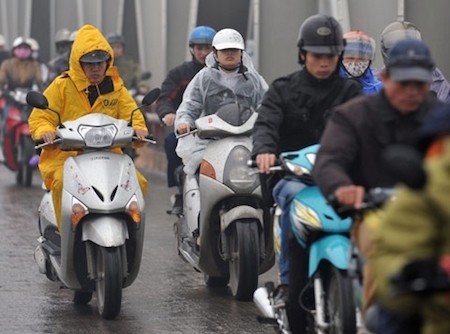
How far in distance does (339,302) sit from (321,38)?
1583 millimetres

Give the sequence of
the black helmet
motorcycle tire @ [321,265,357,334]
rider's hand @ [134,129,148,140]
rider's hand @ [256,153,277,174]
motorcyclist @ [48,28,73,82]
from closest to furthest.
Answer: motorcycle tire @ [321,265,357,334], rider's hand @ [256,153,277,174], the black helmet, rider's hand @ [134,129,148,140], motorcyclist @ [48,28,73,82]

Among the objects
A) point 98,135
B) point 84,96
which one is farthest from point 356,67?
point 98,135

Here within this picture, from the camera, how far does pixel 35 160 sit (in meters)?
18.3

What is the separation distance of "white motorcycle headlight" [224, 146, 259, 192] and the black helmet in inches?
81.3

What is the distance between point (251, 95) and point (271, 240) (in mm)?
1015

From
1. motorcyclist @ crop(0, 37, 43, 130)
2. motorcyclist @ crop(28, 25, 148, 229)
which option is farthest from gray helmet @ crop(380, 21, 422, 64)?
motorcyclist @ crop(0, 37, 43, 130)

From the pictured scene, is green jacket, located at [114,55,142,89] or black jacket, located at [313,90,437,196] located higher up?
black jacket, located at [313,90,437,196]

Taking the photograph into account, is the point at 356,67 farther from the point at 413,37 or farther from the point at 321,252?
the point at 321,252

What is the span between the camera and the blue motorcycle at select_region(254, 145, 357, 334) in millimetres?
6742

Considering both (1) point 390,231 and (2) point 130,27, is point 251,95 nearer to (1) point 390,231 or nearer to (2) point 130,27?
(1) point 390,231

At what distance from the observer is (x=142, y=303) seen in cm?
989

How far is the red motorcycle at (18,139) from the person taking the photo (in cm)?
1881

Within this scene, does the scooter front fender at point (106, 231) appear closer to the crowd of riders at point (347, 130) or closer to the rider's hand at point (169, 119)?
the crowd of riders at point (347, 130)

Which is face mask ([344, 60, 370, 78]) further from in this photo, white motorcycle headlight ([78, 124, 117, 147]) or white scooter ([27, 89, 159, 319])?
white motorcycle headlight ([78, 124, 117, 147])
